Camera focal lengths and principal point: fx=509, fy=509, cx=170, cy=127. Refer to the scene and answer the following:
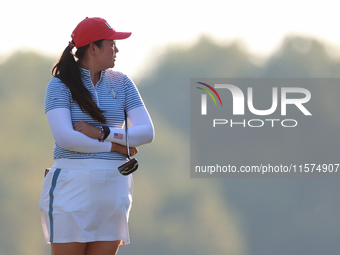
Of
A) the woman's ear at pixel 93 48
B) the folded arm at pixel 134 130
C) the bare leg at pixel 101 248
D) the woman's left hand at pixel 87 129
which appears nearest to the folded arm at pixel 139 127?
the folded arm at pixel 134 130

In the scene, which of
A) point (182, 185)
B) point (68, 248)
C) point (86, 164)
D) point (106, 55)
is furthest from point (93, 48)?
point (182, 185)

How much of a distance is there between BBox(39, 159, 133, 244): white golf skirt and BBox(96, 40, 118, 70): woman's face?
328 millimetres

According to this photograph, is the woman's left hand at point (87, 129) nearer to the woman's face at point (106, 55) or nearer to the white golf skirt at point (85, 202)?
the white golf skirt at point (85, 202)

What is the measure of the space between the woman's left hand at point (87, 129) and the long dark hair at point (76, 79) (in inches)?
1.4

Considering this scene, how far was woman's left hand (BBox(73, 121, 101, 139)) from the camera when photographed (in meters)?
1.65

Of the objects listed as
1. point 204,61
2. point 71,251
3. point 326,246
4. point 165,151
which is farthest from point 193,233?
point 71,251

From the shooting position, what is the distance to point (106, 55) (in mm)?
1723

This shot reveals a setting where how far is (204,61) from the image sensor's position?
61.2 ft

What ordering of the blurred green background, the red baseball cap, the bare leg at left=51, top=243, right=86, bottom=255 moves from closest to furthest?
the bare leg at left=51, top=243, right=86, bottom=255
the red baseball cap
the blurred green background

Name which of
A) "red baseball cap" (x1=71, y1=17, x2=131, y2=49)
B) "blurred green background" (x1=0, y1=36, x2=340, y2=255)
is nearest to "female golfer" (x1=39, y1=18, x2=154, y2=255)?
"red baseball cap" (x1=71, y1=17, x2=131, y2=49)

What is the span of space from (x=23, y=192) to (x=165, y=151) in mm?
4933

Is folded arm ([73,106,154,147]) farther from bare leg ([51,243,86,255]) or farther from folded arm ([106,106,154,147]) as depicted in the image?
bare leg ([51,243,86,255])

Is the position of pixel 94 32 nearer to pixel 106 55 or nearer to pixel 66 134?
pixel 106 55

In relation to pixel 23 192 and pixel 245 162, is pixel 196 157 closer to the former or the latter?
pixel 245 162
